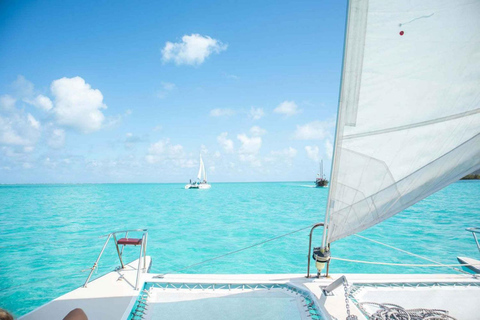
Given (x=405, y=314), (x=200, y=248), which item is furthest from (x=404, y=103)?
(x=200, y=248)

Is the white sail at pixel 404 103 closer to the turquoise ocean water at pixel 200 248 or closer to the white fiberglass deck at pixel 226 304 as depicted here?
the white fiberglass deck at pixel 226 304

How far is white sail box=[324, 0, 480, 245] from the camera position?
7.34 ft

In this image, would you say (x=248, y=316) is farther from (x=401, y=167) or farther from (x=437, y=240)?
(x=437, y=240)

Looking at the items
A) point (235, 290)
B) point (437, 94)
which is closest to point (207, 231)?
point (235, 290)

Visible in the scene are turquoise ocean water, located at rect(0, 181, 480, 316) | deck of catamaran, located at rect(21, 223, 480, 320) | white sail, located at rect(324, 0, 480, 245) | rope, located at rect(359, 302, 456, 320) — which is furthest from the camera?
turquoise ocean water, located at rect(0, 181, 480, 316)

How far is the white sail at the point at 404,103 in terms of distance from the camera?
224cm

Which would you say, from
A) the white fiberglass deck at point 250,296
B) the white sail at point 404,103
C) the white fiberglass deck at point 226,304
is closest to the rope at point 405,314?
the white fiberglass deck at point 250,296

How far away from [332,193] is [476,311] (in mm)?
3275

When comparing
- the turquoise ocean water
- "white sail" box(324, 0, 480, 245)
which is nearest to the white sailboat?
"white sail" box(324, 0, 480, 245)

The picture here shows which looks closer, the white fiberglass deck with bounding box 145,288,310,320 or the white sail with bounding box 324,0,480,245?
the white sail with bounding box 324,0,480,245

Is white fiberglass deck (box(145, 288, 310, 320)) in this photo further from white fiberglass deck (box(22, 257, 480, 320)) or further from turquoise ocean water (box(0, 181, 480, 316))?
turquoise ocean water (box(0, 181, 480, 316))

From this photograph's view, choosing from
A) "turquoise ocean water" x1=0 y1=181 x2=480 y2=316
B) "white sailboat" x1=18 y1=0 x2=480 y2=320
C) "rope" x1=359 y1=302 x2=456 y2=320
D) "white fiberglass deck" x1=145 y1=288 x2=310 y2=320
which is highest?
"white sailboat" x1=18 y1=0 x2=480 y2=320

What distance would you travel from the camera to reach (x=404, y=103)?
2443 millimetres

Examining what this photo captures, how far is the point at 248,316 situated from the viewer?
3.52 m
